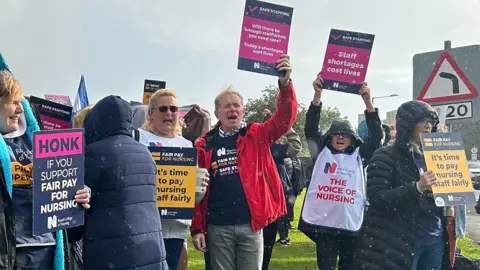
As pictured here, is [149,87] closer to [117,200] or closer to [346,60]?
[346,60]

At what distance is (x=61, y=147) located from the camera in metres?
2.96

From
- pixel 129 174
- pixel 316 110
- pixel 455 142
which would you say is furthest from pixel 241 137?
pixel 455 142

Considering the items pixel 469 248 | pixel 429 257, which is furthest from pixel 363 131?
pixel 469 248

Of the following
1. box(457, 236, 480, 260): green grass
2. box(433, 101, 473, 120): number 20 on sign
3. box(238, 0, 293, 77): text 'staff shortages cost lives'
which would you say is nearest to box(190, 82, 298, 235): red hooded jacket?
box(238, 0, 293, 77): text 'staff shortages cost lives'

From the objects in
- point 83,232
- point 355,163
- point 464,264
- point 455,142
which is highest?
point 455,142

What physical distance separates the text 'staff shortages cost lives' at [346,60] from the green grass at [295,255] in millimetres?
3822

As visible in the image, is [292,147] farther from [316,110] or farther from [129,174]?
[129,174]

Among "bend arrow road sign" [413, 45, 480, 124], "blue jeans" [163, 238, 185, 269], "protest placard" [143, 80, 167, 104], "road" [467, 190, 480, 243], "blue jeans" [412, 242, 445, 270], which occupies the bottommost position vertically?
"road" [467, 190, 480, 243]

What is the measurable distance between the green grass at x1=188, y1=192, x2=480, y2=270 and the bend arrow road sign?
2931mm

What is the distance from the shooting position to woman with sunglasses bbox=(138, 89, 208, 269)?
436 cm

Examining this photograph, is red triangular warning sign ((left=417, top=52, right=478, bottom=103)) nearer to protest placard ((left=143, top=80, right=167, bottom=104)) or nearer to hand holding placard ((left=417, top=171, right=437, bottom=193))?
hand holding placard ((left=417, top=171, right=437, bottom=193))

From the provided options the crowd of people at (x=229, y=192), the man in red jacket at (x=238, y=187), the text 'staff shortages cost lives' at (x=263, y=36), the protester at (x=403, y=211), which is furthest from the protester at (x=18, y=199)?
the protester at (x=403, y=211)

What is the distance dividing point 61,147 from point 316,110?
8.91 ft

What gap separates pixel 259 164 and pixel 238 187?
0.25 m
